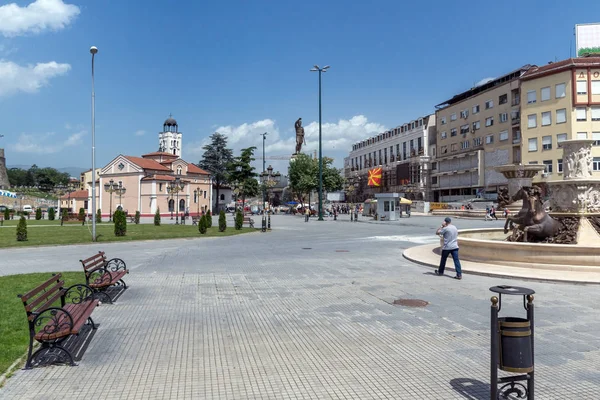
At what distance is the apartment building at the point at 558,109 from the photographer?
1821 inches

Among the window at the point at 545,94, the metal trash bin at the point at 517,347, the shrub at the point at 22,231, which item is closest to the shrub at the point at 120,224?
the shrub at the point at 22,231

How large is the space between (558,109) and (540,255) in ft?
141

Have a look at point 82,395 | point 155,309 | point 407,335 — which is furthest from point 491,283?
point 82,395

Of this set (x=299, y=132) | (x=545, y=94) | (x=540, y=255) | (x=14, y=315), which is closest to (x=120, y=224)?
(x=14, y=315)

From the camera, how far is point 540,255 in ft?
39.7

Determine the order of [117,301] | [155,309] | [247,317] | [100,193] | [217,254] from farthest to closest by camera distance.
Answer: [100,193], [217,254], [117,301], [155,309], [247,317]

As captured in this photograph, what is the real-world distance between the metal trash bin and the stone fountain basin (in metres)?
9.03

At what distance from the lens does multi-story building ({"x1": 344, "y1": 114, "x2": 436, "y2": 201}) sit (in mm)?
70812

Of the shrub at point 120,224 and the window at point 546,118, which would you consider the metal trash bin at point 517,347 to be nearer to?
the shrub at point 120,224

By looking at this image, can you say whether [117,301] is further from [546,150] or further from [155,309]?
[546,150]

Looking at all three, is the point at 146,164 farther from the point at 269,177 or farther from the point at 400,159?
the point at 400,159

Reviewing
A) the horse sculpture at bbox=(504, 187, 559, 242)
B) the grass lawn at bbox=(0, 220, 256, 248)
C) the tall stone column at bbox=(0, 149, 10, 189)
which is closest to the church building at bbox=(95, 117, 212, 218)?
the grass lawn at bbox=(0, 220, 256, 248)

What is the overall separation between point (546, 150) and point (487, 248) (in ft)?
140

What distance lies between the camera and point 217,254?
1717cm
